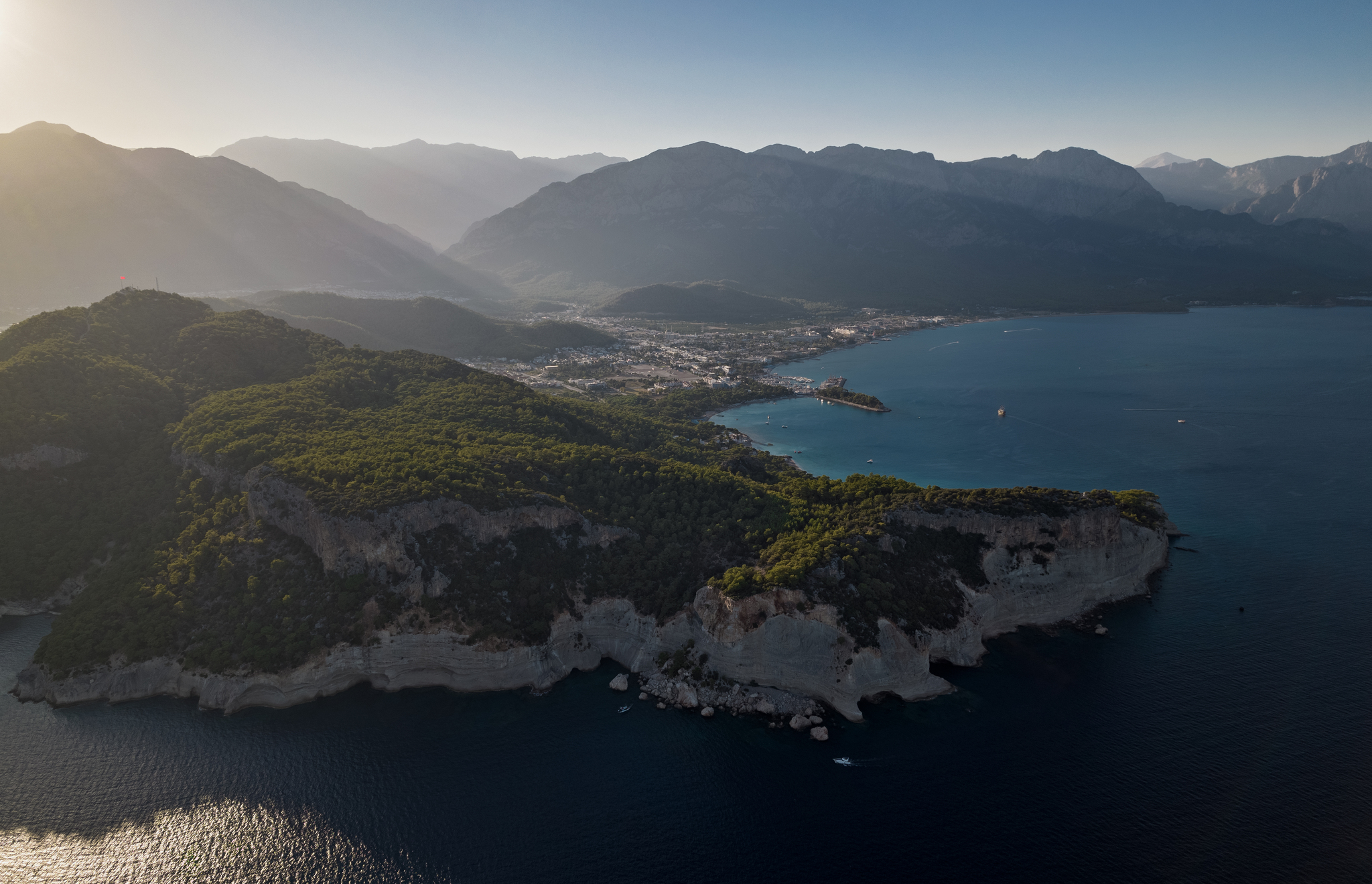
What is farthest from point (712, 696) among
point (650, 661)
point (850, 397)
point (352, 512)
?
point (850, 397)

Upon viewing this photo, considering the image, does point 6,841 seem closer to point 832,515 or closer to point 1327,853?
point 832,515

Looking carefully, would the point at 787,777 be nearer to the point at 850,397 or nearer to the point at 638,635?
the point at 638,635

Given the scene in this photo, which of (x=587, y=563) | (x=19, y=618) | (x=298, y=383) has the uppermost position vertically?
(x=298, y=383)

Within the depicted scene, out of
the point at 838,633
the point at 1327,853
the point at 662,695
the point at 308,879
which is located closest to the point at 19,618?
the point at 308,879

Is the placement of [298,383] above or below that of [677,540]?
above

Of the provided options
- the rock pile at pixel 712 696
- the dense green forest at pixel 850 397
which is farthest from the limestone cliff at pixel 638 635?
the dense green forest at pixel 850 397

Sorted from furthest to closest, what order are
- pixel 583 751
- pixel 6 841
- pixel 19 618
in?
1. pixel 19 618
2. pixel 583 751
3. pixel 6 841

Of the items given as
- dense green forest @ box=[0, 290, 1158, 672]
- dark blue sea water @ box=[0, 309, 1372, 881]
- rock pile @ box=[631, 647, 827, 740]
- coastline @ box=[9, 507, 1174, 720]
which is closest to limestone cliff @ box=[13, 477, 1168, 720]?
coastline @ box=[9, 507, 1174, 720]

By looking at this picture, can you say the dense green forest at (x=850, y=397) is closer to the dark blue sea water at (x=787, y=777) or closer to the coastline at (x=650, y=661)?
the dark blue sea water at (x=787, y=777)
